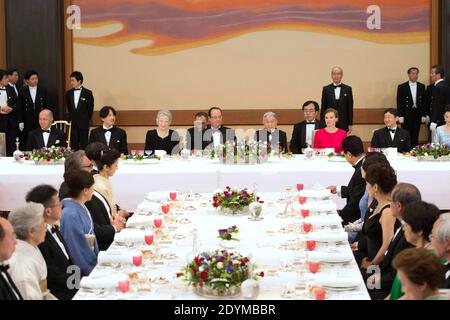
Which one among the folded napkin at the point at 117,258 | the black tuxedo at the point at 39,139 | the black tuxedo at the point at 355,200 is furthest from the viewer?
the black tuxedo at the point at 39,139

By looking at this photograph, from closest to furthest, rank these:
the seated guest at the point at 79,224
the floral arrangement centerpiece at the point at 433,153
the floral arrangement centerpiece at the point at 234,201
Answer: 1. the seated guest at the point at 79,224
2. the floral arrangement centerpiece at the point at 234,201
3. the floral arrangement centerpiece at the point at 433,153

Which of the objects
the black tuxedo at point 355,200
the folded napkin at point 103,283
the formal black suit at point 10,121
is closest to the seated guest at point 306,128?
the black tuxedo at point 355,200

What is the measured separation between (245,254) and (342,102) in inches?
278

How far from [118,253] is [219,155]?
3891 millimetres

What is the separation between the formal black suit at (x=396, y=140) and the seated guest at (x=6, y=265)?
6.15 metres

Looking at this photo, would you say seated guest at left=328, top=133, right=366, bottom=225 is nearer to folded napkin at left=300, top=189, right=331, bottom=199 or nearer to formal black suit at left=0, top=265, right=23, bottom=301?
folded napkin at left=300, top=189, right=331, bottom=199

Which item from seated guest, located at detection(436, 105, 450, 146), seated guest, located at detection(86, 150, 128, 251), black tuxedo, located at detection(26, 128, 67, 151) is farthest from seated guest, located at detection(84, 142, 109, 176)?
seated guest, located at detection(436, 105, 450, 146)

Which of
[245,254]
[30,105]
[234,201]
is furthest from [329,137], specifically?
[245,254]

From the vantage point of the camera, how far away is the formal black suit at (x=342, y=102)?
1131 centimetres

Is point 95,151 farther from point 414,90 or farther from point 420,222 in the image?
point 414,90

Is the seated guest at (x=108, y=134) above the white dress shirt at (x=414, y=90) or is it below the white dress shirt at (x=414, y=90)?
below

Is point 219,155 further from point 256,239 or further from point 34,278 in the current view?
point 34,278

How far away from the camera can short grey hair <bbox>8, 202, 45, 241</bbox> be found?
400 centimetres

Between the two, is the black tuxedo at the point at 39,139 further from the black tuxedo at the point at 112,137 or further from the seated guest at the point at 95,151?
the seated guest at the point at 95,151
